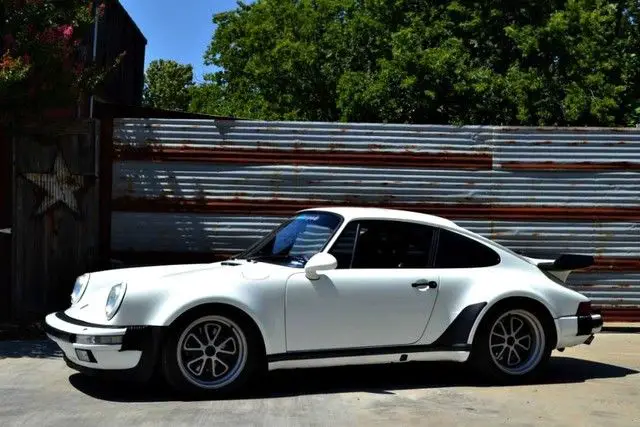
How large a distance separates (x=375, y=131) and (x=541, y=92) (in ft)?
44.2

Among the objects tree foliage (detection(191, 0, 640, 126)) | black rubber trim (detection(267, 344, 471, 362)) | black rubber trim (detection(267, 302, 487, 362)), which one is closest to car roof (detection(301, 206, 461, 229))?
black rubber trim (detection(267, 302, 487, 362))

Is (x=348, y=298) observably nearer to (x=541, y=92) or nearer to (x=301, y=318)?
(x=301, y=318)

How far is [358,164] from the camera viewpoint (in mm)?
9523

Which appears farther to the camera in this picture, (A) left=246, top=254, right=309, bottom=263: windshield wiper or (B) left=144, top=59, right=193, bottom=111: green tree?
(B) left=144, top=59, right=193, bottom=111: green tree

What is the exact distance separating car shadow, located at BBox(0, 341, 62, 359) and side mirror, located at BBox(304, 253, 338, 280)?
295cm

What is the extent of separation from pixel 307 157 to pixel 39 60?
10.1ft

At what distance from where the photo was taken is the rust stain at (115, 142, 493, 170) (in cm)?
938

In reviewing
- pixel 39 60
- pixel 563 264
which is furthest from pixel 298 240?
pixel 39 60

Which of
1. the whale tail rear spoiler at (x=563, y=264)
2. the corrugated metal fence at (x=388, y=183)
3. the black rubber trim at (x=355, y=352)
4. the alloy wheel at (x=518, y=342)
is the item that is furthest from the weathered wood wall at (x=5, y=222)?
the whale tail rear spoiler at (x=563, y=264)

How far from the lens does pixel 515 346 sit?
6914mm

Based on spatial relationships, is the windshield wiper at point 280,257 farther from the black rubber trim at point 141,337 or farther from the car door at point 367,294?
the black rubber trim at point 141,337

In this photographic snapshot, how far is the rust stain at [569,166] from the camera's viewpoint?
968cm

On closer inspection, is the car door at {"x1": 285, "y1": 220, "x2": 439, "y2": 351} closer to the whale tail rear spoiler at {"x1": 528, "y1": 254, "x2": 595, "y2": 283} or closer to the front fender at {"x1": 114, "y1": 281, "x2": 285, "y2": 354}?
the front fender at {"x1": 114, "y1": 281, "x2": 285, "y2": 354}

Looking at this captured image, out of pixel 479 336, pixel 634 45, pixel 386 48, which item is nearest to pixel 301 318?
pixel 479 336
